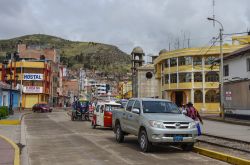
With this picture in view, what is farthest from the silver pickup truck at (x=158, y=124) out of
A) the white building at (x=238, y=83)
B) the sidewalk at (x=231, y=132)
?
the white building at (x=238, y=83)

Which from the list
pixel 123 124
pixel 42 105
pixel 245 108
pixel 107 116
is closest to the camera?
pixel 123 124

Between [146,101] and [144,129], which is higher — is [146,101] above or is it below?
above

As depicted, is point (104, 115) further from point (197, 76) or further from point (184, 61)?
point (184, 61)

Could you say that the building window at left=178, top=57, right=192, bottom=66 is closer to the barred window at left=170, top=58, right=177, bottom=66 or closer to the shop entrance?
the barred window at left=170, top=58, right=177, bottom=66

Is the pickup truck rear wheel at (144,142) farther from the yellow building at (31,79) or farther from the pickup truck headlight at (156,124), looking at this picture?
the yellow building at (31,79)

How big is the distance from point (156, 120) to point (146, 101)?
1.98 m

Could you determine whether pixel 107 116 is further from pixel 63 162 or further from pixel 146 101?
pixel 63 162

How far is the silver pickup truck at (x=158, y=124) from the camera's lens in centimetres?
1453

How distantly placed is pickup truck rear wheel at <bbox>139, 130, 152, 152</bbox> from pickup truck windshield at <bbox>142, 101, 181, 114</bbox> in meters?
1.00

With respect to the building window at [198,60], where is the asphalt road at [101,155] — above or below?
below

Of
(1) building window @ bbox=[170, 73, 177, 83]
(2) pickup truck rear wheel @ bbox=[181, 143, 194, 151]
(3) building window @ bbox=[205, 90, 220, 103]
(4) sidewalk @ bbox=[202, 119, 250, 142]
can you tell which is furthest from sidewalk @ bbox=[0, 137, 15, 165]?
(1) building window @ bbox=[170, 73, 177, 83]

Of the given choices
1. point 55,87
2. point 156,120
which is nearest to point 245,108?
point 156,120

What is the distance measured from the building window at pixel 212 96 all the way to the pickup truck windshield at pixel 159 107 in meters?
57.4

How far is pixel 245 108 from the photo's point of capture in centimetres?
3775
